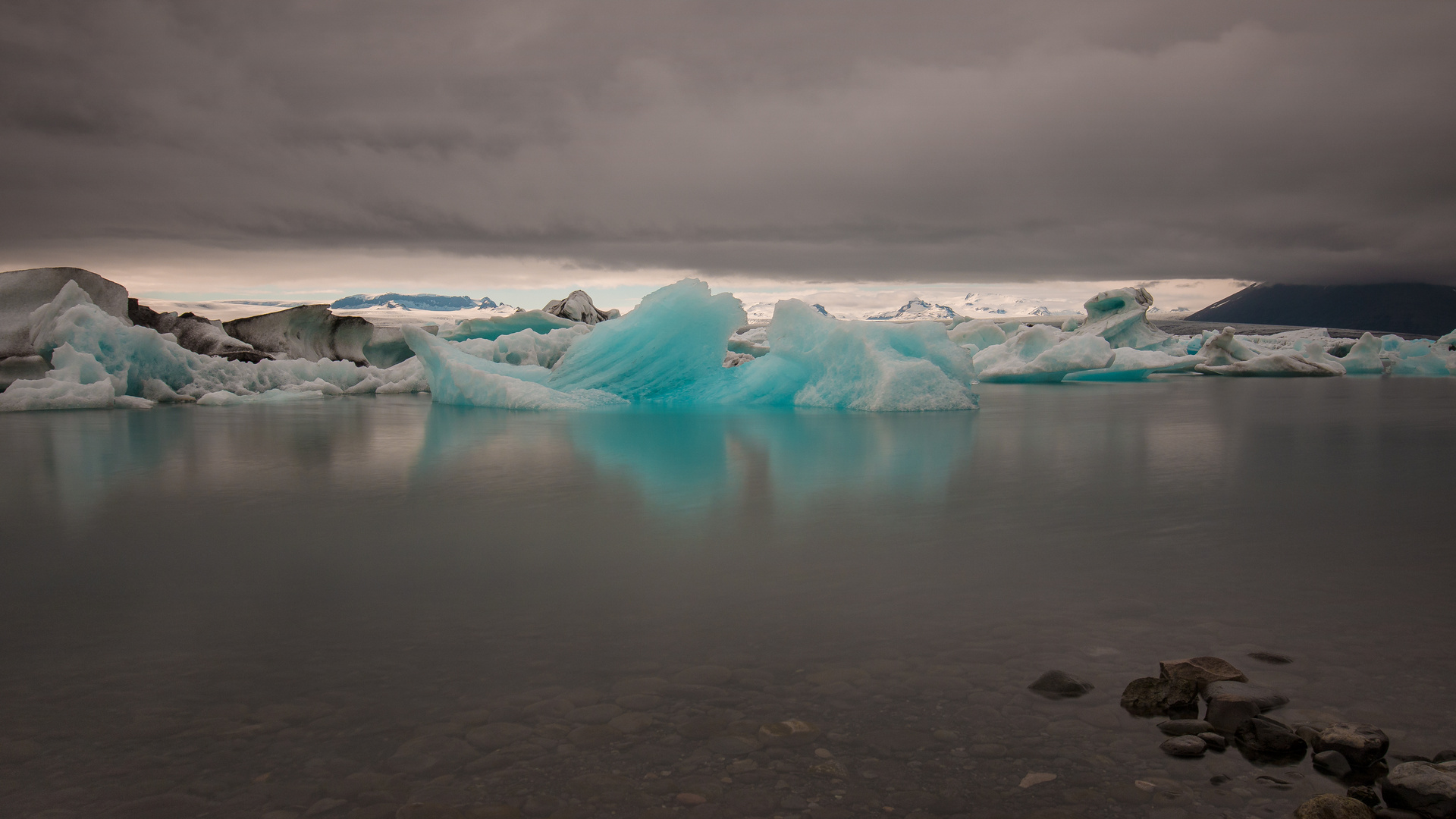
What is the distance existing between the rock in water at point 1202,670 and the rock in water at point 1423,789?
0.40 metres

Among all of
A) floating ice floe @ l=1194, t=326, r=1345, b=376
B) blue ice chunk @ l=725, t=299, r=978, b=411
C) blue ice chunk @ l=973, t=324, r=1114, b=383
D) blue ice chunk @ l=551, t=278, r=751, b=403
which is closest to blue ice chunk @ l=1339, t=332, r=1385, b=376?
floating ice floe @ l=1194, t=326, r=1345, b=376

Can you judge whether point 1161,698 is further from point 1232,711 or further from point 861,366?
point 861,366

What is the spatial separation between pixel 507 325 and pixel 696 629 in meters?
24.8

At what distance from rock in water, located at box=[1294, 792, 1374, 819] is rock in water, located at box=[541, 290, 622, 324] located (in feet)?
91.2

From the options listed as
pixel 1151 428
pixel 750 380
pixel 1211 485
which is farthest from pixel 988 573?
pixel 750 380

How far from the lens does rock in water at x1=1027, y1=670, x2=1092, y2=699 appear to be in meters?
1.93

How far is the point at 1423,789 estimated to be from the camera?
146cm

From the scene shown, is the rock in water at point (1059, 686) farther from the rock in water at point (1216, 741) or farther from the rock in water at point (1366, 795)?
the rock in water at point (1366, 795)

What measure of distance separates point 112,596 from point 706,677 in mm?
1987

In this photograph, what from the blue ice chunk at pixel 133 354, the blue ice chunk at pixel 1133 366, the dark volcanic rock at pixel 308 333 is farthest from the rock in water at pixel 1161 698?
the dark volcanic rock at pixel 308 333

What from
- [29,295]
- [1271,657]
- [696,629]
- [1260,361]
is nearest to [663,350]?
[29,295]

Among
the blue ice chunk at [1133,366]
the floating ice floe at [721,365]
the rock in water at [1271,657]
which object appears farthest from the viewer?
the blue ice chunk at [1133,366]

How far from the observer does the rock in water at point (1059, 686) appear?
75.9 inches

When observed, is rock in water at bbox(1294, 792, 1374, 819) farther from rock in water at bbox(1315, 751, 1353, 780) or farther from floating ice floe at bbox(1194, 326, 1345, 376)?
floating ice floe at bbox(1194, 326, 1345, 376)
